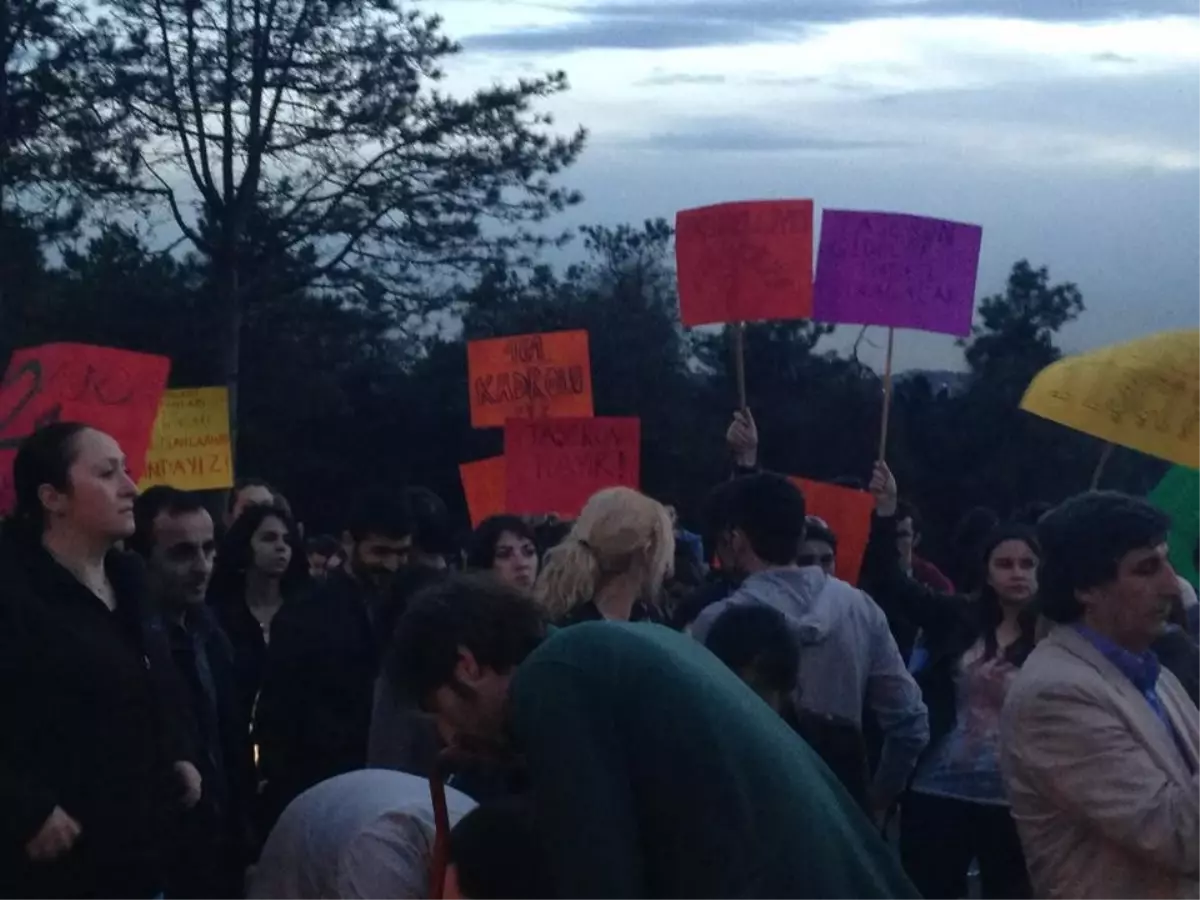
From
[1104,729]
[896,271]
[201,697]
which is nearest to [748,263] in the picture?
[896,271]

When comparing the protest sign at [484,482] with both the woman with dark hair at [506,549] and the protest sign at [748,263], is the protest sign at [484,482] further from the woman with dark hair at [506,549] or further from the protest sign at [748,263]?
the woman with dark hair at [506,549]

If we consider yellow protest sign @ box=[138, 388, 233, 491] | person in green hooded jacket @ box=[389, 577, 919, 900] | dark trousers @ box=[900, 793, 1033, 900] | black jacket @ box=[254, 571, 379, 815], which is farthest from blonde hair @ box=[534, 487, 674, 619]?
yellow protest sign @ box=[138, 388, 233, 491]

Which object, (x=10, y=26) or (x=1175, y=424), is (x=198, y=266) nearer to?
(x=10, y=26)

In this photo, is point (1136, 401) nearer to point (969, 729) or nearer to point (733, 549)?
point (969, 729)

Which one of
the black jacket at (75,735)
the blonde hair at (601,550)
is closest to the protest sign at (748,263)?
the blonde hair at (601,550)

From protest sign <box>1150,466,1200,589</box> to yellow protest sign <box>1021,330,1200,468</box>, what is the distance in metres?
1.27

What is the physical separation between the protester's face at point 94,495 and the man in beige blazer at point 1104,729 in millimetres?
1950

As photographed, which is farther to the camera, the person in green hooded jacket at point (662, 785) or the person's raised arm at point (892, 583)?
the person's raised arm at point (892, 583)

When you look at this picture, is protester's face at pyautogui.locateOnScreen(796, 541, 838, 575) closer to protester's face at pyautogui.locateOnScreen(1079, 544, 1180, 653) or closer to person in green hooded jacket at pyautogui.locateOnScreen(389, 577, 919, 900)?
protester's face at pyautogui.locateOnScreen(1079, 544, 1180, 653)

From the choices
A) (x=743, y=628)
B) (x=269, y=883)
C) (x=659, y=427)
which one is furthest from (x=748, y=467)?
(x=659, y=427)

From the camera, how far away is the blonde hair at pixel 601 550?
4.51m

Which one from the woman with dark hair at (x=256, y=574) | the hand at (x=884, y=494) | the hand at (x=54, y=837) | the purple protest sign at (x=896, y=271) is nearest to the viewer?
the hand at (x=54, y=837)

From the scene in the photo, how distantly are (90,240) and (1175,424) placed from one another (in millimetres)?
19624

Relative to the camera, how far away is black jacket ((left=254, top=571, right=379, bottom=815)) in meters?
5.02
